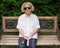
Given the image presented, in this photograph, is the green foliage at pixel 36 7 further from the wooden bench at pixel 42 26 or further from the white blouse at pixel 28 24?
the white blouse at pixel 28 24

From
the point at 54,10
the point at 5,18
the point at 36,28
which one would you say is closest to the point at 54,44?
the point at 36,28

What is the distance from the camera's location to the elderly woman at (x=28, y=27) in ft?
23.8

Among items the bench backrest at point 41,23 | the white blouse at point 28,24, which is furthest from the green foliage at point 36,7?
the white blouse at point 28,24

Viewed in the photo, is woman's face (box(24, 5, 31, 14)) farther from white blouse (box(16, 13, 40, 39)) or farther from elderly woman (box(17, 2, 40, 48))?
white blouse (box(16, 13, 40, 39))

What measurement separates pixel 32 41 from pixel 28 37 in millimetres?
144

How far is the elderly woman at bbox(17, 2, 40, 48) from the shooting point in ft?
23.8

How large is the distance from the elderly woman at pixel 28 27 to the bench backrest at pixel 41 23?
32.0 inches

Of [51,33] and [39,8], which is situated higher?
[39,8]

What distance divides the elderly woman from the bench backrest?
814 millimetres

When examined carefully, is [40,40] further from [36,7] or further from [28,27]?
[36,7]

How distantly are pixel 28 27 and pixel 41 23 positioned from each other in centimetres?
Result: 90

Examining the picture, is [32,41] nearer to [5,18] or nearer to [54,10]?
[5,18]

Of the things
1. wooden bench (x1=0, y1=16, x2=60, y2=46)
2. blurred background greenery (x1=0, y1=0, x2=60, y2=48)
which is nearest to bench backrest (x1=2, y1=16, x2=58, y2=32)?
wooden bench (x1=0, y1=16, x2=60, y2=46)

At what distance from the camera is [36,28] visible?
7.40 m
